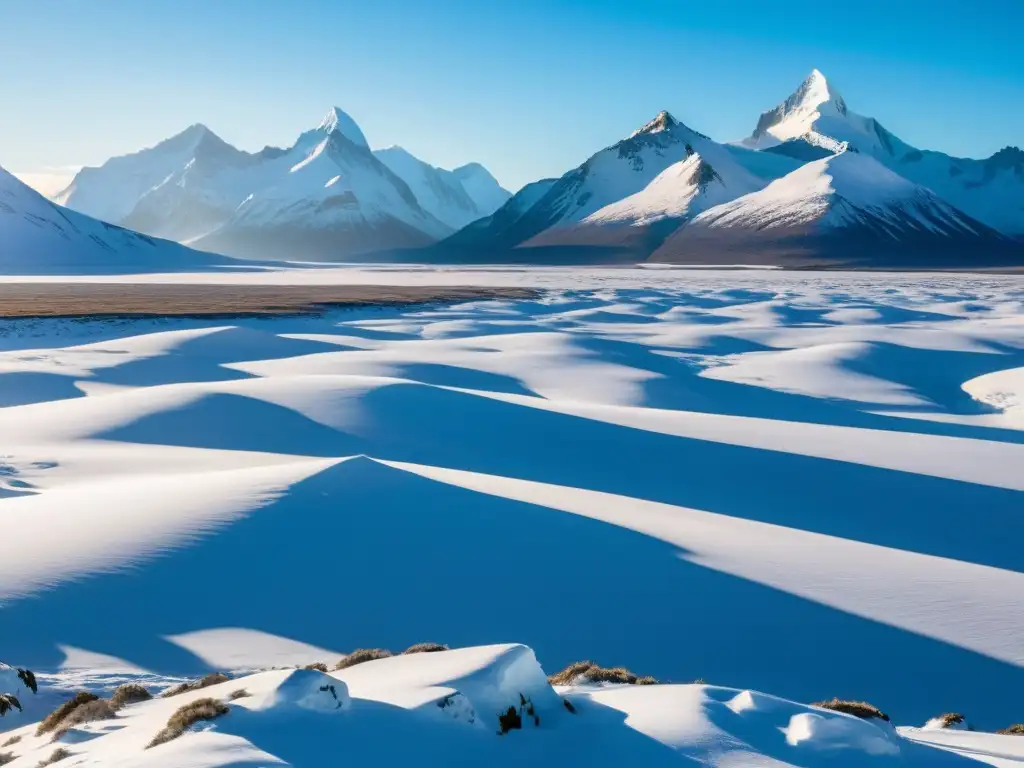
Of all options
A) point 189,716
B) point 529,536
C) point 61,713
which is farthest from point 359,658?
point 529,536

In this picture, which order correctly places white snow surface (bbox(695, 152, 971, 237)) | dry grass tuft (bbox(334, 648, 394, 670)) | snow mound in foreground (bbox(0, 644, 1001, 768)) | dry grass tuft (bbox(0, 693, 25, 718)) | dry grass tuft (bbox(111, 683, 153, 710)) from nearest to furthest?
snow mound in foreground (bbox(0, 644, 1001, 768)) < dry grass tuft (bbox(111, 683, 153, 710)) < dry grass tuft (bbox(0, 693, 25, 718)) < dry grass tuft (bbox(334, 648, 394, 670)) < white snow surface (bbox(695, 152, 971, 237))

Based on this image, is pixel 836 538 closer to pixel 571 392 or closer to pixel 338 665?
pixel 338 665

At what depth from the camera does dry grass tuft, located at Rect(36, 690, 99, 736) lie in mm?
7801

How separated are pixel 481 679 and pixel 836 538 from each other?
8883 millimetres

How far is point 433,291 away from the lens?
Result: 78562 millimetres

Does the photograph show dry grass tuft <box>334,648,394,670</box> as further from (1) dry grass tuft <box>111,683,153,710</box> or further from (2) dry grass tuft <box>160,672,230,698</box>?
(1) dry grass tuft <box>111,683,153,710</box>

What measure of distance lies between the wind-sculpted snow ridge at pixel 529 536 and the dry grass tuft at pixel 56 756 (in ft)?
0.93

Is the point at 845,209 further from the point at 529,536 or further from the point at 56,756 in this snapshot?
the point at 56,756

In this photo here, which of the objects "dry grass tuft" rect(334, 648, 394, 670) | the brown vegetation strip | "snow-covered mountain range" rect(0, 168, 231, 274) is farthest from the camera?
"snow-covered mountain range" rect(0, 168, 231, 274)

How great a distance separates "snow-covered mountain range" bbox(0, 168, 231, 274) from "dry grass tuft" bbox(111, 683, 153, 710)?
136 m

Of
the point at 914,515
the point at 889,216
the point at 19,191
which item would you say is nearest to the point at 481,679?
the point at 914,515

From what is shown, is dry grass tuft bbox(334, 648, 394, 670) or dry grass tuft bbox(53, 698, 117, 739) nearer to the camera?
dry grass tuft bbox(53, 698, 117, 739)

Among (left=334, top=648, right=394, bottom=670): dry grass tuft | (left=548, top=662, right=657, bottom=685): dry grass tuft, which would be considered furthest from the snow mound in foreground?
(left=334, top=648, right=394, bottom=670): dry grass tuft

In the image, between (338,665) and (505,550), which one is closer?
(338,665)
